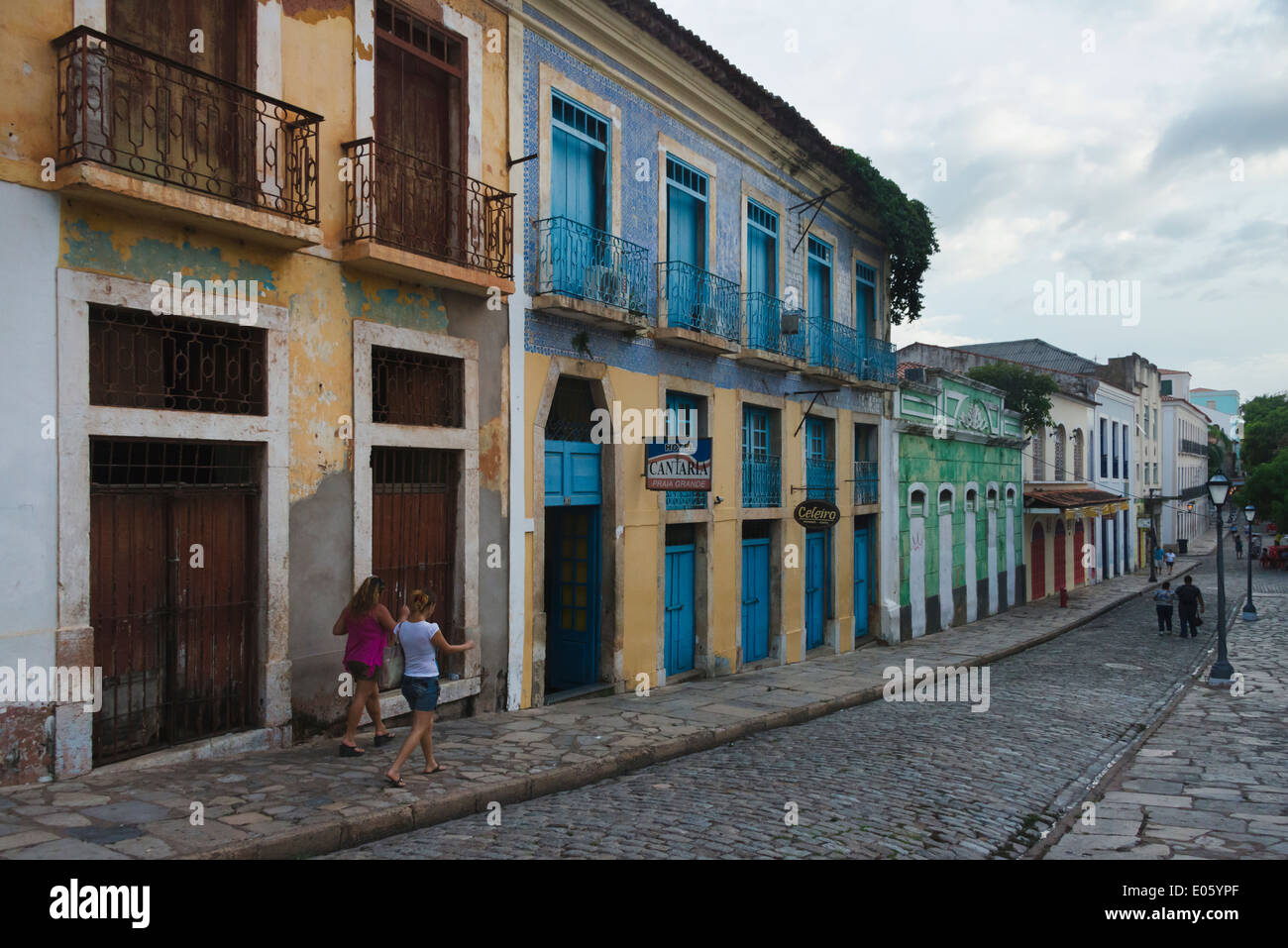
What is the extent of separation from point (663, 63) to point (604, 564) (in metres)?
6.19

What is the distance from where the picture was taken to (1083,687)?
1338 centimetres

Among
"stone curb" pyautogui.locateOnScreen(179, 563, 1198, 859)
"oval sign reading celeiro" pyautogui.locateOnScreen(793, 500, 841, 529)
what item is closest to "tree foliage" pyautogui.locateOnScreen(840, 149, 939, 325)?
"oval sign reading celeiro" pyautogui.locateOnScreen(793, 500, 841, 529)

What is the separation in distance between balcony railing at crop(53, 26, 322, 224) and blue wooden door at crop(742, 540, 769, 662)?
8.47 m

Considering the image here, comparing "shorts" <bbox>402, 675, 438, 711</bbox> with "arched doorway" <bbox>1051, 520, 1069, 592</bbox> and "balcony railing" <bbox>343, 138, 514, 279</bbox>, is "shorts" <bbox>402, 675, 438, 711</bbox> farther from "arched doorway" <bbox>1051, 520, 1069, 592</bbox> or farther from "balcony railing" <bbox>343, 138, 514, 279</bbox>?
"arched doorway" <bbox>1051, 520, 1069, 592</bbox>

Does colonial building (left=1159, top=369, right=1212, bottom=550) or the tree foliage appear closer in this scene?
the tree foliage

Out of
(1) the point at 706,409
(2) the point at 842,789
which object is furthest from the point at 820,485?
(2) the point at 842,789

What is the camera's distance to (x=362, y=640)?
7.32m

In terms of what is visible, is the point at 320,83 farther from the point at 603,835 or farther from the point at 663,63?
the point at 603,835

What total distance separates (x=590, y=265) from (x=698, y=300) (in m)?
2.39

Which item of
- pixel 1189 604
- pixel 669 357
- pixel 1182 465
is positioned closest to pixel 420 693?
pixel 669 357

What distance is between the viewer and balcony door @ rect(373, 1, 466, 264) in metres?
8.65

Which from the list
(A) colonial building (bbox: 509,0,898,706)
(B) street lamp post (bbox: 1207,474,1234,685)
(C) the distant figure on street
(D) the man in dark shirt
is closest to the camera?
(A) colonial building (bbox: 509,0,898,706)

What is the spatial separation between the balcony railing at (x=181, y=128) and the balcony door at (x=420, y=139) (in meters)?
0.86

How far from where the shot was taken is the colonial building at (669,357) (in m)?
10.4
